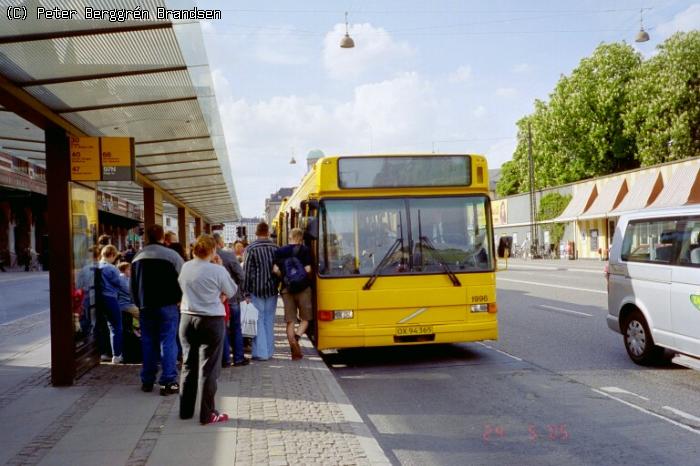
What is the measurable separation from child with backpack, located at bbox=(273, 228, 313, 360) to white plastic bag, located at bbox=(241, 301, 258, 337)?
452mm

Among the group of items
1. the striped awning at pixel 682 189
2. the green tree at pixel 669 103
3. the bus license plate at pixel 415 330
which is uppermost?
the green tree at pixel 669 103

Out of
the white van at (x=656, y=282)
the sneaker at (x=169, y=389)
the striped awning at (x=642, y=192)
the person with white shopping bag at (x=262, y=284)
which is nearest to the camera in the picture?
the sneaker at (x=169, y=389)

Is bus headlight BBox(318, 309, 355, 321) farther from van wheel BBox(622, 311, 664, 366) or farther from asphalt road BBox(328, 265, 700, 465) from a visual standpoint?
van wheel BBox(622, 311, 664, 366)

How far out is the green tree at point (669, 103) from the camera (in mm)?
48906

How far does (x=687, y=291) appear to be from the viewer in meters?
8.10

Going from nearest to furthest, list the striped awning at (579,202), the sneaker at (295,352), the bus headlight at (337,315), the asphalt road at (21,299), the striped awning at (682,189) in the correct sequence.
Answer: the bus headlight at (337,315)
the sneaker at (295,352)
the asphalt road at (21,299)
the striped awning at (682,189)
the striped awning at (579,202)

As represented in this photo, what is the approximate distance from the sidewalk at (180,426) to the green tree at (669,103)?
47535mm

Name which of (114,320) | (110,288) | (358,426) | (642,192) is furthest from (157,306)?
(642,192)

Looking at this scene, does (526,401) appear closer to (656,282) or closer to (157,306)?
(656,282)

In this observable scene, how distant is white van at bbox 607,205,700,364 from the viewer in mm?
8102

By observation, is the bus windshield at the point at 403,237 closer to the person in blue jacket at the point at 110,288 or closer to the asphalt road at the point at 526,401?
the asphalt road at the point at 526,401

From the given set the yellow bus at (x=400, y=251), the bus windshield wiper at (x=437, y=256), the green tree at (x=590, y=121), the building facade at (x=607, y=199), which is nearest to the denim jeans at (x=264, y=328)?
the yellow bus at (x=400, y=251)

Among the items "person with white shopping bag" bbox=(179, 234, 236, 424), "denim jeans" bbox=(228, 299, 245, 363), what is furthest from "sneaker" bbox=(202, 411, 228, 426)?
"denim jeans" bbox=(228, 299, 245, 363)

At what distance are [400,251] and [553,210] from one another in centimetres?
4621
